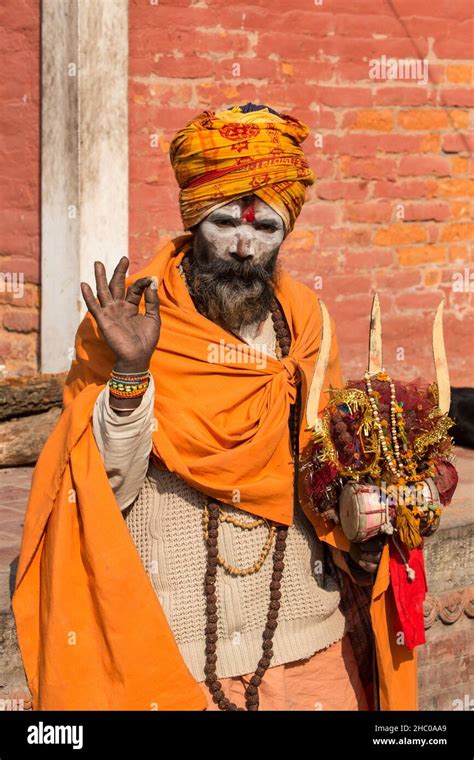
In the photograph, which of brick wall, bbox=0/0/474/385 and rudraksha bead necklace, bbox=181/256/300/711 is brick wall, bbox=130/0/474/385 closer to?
brick wall, bbox=0/0/474/385

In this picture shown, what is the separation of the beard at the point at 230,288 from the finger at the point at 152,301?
0.34 m

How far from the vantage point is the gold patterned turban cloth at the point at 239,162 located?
3.46 meters

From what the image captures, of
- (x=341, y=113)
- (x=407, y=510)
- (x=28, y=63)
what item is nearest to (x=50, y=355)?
(x=28, y=63)

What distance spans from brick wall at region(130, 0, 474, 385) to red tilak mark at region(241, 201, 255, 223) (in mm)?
3697

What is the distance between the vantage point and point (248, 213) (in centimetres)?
348

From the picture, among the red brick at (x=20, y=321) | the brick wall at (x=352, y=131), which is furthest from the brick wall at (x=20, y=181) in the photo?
the brick wall at (x=352, y=131)

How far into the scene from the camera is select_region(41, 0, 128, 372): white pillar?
685 cm

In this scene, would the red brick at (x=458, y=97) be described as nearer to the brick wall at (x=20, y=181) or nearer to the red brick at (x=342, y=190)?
the red brick at (x=342, y=190)

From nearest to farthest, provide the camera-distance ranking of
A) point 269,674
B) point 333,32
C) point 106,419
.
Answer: point 106,419 → point 269,674 → point 333,32

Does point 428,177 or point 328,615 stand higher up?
point 428,177

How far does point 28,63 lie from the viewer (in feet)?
23.1

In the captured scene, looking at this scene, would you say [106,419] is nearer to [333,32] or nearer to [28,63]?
[28,63]
